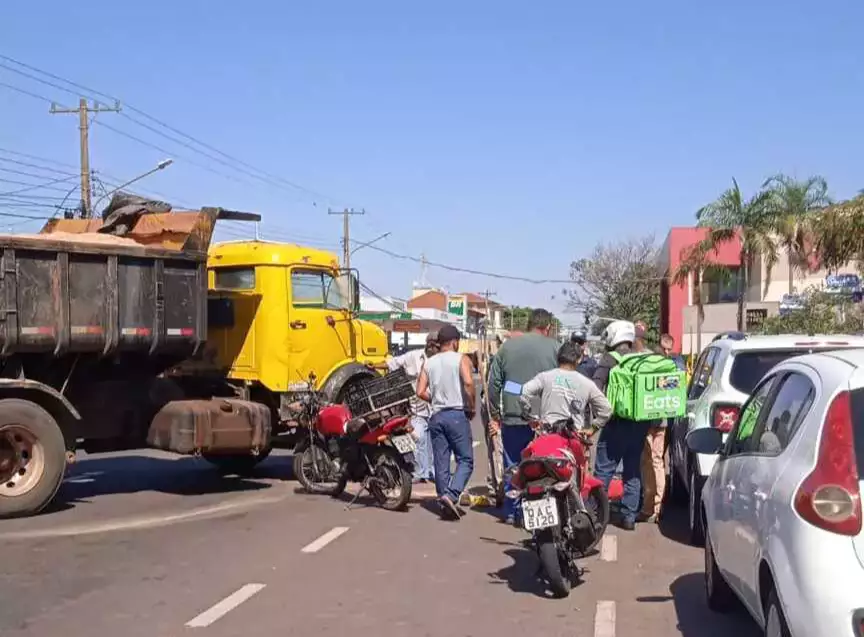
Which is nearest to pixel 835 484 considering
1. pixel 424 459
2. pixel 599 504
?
pixel 599 504

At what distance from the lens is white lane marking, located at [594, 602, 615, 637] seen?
20.4 ft

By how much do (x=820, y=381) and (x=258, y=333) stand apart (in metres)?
9.13

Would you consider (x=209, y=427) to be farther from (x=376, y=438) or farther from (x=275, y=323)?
(x=376, y=438)

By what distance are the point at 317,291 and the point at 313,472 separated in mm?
2610

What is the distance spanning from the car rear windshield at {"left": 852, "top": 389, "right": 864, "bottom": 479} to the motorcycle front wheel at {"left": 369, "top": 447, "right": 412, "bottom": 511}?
657 centimetres

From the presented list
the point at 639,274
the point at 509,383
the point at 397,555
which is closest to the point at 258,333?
the point at 509,383

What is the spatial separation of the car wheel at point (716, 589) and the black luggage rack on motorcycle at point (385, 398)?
14.7 ft

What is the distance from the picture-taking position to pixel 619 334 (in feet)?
32.2

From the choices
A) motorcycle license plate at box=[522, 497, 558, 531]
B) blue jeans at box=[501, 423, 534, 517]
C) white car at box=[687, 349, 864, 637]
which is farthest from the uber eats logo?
white car at box=[687, 349, 864, 637]

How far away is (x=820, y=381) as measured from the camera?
15.2 ft

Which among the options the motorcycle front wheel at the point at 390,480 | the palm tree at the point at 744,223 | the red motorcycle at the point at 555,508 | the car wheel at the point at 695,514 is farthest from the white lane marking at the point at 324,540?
the palm tree at the point at 744,223

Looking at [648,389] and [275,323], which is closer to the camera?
[648,389]

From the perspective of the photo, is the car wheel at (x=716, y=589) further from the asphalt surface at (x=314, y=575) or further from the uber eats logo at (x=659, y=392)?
the uber eats logo at (x=659, y=392)

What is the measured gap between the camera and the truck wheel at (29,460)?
33.7ft
